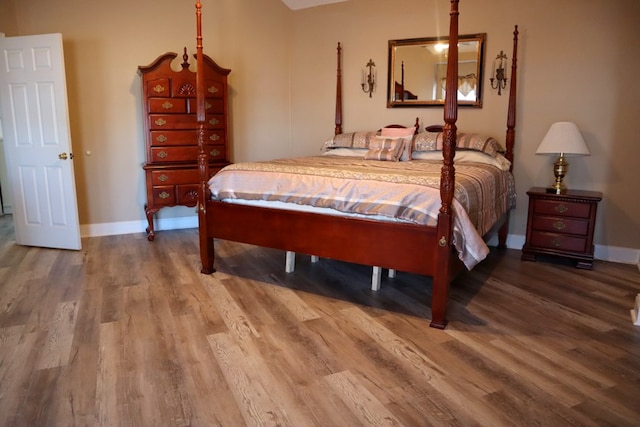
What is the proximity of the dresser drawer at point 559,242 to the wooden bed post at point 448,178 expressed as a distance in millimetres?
1748

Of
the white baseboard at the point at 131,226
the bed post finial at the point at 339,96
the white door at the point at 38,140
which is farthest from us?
the bed post finial at the point at 339,96

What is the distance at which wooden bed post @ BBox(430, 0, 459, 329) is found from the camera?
255 cm

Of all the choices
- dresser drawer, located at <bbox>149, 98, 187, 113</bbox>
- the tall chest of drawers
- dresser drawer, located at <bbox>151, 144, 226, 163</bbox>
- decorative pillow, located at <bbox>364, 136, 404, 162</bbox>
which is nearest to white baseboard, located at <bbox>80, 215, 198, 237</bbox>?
the tall chest of drawers

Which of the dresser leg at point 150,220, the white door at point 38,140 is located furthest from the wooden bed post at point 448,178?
the white door at point 38,140

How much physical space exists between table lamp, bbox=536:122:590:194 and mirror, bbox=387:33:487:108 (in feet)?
2.74

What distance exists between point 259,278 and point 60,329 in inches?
54.7

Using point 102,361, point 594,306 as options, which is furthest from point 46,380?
point 594,306

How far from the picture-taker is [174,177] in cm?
478

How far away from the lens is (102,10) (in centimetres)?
464

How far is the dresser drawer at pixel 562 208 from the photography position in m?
3.82

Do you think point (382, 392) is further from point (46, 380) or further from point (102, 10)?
point (102, 10)

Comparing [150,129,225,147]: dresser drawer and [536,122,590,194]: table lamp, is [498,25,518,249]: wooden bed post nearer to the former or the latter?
[536,122,590,194]: table lamp

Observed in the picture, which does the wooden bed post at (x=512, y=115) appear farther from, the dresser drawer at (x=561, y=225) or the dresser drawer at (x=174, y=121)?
the dresser drawer at (x=174, y=121)

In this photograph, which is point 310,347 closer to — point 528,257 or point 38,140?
point 528,257
